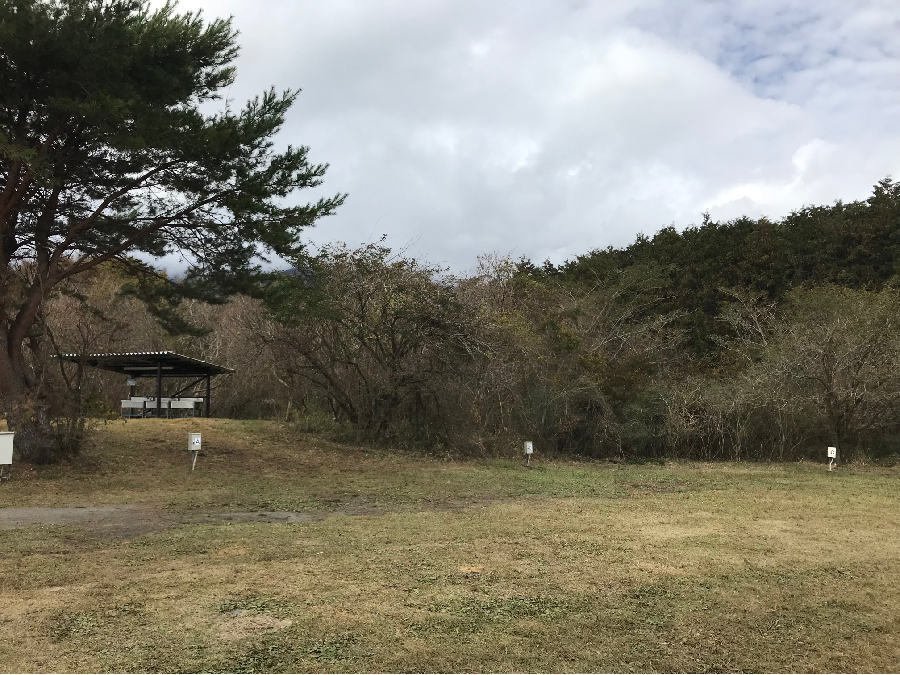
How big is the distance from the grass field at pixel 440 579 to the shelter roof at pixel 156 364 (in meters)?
7.50

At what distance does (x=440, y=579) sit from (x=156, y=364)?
56.6 ft

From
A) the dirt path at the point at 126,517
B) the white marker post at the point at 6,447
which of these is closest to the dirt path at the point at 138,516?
the dirt path at the point at 126,517

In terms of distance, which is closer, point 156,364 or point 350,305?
point 350,305

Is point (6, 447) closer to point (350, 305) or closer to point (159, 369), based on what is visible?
point (350, 305)

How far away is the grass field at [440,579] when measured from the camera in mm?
3662

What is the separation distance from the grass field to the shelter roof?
750cm

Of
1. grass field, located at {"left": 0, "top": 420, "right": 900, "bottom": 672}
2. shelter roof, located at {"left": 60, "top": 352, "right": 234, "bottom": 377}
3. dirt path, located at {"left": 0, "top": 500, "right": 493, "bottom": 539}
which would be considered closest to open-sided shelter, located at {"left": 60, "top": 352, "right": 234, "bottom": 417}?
shelter roof, located at {"left": 60, "top": 352, "right": 234, "bottom": 377}

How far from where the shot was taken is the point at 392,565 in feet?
18.2

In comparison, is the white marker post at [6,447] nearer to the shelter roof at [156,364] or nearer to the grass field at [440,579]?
the grass field at [440,579]

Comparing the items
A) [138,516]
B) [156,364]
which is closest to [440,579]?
[138,516]

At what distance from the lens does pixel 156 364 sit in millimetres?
20016

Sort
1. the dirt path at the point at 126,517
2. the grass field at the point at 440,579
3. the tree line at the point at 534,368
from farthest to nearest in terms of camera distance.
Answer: the tree line at the point at 534,368, the dirt path at the point at 126,517, the grass field at the point at 440,579

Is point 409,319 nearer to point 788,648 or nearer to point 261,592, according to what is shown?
point 261,592

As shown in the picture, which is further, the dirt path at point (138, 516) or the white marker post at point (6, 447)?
the white marker post at point (6, 447)
